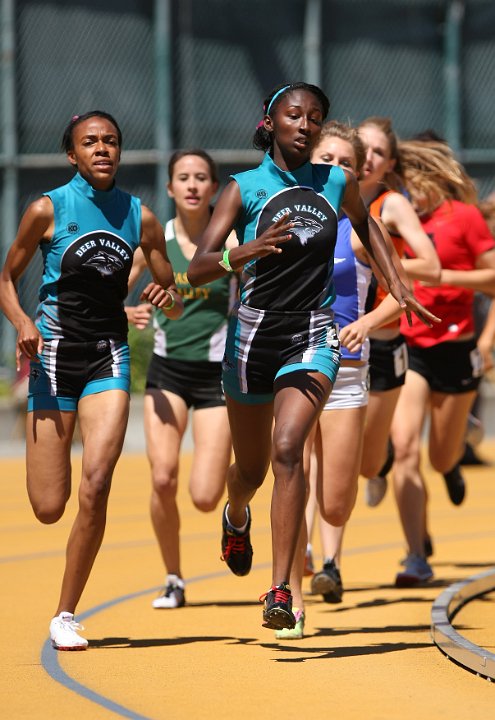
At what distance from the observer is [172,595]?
937 cm

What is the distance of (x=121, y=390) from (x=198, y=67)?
1555cm

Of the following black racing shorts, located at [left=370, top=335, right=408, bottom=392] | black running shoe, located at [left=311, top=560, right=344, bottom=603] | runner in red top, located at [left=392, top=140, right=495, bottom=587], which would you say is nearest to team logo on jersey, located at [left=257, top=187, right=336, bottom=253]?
black racing shorts, located at [left=370, top=335, right=408, bottom=392]

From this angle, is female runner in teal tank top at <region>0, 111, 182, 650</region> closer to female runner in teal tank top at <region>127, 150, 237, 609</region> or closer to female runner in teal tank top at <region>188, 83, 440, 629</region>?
female runner in teal tank top at <region>188, 83, 440, 629</region>

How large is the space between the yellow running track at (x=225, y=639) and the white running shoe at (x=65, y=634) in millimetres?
67

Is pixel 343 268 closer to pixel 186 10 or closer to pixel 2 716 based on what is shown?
pixel 2 716

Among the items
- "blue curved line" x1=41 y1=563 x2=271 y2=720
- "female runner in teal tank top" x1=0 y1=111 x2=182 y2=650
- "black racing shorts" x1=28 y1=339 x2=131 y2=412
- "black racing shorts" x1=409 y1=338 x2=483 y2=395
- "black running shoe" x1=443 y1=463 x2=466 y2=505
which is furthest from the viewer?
"black running shoe" x1=443 y1=463 x2=466 y2=505

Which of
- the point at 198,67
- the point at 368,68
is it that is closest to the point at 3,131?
the point at 198,67

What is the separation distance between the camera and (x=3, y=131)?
22.4 m

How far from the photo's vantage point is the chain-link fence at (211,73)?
73.6ft

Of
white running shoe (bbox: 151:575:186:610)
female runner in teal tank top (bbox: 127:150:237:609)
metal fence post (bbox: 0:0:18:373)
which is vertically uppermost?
metal fence post (bbox: 0:0:18:373)

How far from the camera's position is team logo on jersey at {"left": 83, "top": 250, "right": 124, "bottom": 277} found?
800 cm

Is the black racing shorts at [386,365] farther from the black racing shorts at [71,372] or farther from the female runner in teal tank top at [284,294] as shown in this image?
the black racing shorts at [71,372]

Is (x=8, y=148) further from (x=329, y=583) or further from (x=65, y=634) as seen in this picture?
(x=65, y=634)

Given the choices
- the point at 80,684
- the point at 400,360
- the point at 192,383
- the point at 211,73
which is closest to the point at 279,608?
the point at 80,684
